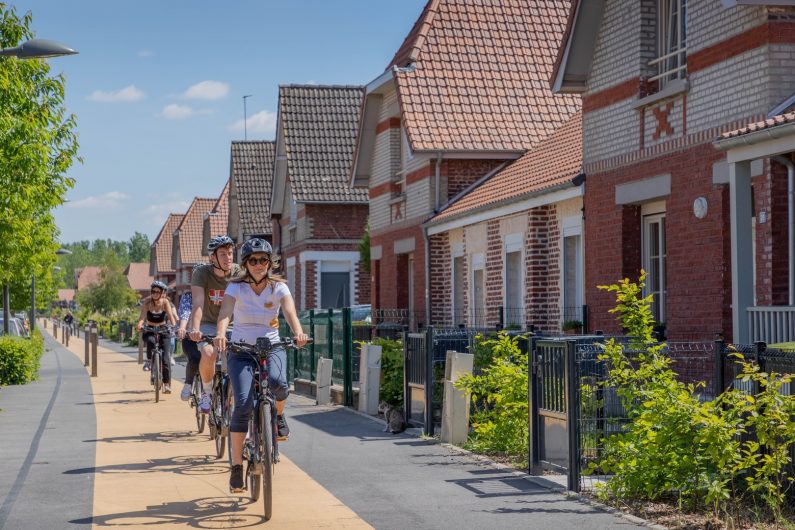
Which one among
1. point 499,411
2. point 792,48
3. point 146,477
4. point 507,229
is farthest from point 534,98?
point 146,477

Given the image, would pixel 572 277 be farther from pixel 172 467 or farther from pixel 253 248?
pixel 253 248

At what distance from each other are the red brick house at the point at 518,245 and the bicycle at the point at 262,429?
10.5 metres

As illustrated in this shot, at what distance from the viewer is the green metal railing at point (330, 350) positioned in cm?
1939

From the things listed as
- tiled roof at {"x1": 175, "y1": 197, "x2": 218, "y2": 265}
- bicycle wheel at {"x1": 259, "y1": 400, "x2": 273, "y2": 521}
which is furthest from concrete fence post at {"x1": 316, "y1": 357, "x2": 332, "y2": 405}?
tiled roof at {"x1": 175, "y1": 197, "x2": 218, "y2": 265}

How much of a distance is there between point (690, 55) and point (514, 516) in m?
8.70

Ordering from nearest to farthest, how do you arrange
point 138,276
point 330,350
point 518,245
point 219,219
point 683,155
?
1. point 683,155
2. point 330,350
3. point 518,245
4. point 219,219
5. point 138,276

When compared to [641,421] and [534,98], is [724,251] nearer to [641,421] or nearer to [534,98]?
[641,421]

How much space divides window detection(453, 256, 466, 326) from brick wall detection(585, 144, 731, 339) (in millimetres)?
7877

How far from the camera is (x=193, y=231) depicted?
75938mm

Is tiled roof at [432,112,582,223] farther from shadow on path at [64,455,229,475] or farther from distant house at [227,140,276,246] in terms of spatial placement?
distant house at [227,140,276,246]

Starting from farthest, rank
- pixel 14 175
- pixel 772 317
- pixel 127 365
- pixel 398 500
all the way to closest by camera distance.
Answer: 1. pixel 127 365
2. pixel 14 175
3. pixel 772 317
4. pixel 398 500

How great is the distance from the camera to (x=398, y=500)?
975cm

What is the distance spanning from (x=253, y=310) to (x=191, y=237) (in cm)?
6671

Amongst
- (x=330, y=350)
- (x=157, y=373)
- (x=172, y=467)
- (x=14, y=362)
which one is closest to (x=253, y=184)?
(x=14, y=362)
